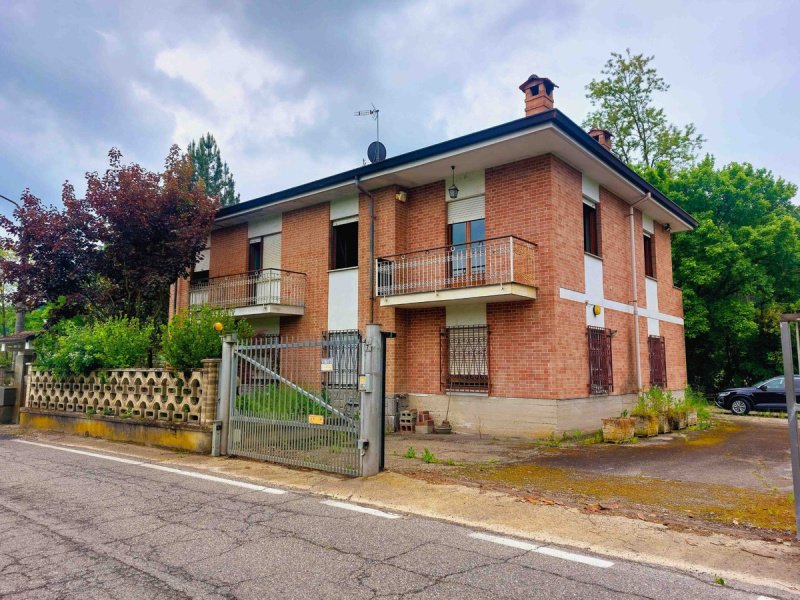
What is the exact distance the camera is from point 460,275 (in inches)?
523

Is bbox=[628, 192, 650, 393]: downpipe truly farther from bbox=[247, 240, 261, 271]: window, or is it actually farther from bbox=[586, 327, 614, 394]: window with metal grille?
bbox=[247, 240, 261, 271]: window

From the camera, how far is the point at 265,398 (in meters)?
8.36

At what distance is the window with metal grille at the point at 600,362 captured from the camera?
1325 centimetres

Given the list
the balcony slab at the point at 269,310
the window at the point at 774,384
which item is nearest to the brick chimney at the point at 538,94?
the balcony slab at the point at 269,310

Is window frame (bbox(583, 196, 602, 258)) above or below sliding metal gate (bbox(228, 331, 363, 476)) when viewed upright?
above

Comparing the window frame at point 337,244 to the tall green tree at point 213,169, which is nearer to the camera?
the window frame at point 337,244

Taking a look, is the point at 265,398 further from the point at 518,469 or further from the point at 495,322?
the point at 495,322

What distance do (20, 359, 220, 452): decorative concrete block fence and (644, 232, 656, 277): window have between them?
13.7m

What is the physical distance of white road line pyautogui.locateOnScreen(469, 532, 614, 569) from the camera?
4.20 metres

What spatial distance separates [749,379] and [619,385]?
13714 mm

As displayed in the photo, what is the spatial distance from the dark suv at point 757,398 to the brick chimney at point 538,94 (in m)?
12.8

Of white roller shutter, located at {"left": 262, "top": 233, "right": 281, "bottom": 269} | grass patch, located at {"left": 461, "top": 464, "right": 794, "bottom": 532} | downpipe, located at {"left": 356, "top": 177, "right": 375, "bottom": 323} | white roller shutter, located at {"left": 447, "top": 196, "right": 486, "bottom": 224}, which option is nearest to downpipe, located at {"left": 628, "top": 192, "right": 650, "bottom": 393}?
white roller shutter, located at {"left": 447, "top": 196, "right": 486, "bottom": 224}

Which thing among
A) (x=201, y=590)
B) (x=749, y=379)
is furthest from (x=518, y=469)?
(x=749, y=379)

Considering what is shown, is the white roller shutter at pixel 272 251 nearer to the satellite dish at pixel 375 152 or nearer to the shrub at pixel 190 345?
the satellite dish at pixel 375 152
